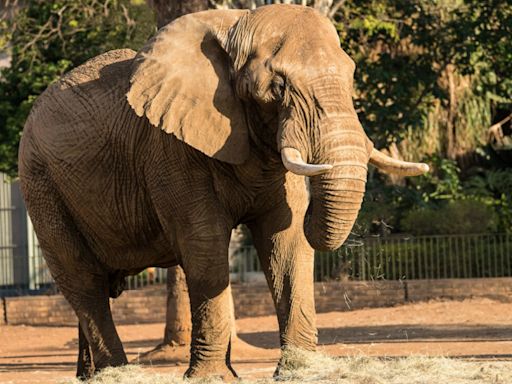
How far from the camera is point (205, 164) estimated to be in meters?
10.1

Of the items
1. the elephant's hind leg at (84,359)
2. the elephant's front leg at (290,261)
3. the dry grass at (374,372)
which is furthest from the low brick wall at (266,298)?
the dry grass at (374,372)

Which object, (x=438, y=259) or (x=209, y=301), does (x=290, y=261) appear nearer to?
(x=209, y=301)

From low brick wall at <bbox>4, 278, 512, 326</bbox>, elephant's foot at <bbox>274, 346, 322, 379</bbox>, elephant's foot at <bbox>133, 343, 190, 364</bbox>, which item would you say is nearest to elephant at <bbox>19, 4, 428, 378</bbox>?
elephant's foot at <bbox>274, 346, 322, 379</bbox>

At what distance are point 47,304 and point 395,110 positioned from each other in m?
6.44

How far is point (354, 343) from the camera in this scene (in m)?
16.7

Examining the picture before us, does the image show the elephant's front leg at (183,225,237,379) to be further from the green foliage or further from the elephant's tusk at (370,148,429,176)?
the green foliage

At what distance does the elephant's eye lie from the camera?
9.41 m

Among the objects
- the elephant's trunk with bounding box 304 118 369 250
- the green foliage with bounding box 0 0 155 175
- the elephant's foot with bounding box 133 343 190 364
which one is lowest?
the elephant's foot with bounding box 133 343 190 364

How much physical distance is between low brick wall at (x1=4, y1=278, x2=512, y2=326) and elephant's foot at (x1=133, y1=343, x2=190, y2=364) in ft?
18.2

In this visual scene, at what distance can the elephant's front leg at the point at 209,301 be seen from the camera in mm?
10062

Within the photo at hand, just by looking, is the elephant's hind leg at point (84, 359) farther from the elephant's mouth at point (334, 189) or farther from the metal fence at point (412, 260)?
the metal fence at point (412, 260)

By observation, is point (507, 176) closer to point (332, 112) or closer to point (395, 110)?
point (395, 110)

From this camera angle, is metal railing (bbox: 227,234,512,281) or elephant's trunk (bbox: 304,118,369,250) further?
metal railing (bbox: 227,234,512,281)

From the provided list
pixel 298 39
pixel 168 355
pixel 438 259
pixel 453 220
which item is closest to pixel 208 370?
pixel 298 39
